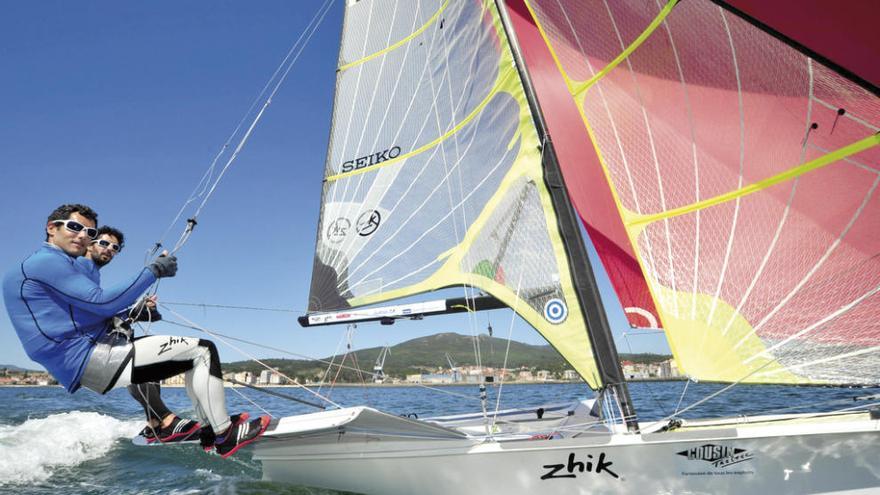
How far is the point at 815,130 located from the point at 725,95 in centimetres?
69

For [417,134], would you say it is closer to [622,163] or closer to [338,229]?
[338,229]

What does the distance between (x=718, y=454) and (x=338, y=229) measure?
5223 mm

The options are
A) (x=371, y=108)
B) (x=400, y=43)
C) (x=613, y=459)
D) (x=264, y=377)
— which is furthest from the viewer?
(x=371, y=108)

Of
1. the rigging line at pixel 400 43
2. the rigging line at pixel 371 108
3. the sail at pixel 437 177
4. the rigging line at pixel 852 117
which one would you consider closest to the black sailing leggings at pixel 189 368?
the sail at pixel 437 177

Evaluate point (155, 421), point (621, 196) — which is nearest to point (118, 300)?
point (155, 421)

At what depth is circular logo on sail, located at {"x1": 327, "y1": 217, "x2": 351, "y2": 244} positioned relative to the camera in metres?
6.88

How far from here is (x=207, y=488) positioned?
15.5 feet

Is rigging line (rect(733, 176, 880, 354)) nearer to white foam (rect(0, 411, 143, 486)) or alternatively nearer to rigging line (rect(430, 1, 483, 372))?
rigging line (rect(430, 1, 483, 372))

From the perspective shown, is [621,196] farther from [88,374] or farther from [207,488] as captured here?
[207,488]

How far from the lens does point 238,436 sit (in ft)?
11.0

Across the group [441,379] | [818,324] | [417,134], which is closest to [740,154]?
[818,324]

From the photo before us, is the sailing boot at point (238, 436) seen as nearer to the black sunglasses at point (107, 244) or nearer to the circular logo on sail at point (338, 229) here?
the black sunglasses at point (107, 244)

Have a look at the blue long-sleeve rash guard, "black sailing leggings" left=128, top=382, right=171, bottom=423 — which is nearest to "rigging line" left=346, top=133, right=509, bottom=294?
"black sailing leggings" left=128, top=382, right=171, bottom=423

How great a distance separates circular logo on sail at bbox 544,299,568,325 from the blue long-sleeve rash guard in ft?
10.6
